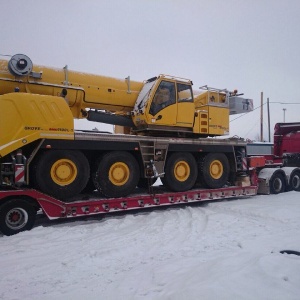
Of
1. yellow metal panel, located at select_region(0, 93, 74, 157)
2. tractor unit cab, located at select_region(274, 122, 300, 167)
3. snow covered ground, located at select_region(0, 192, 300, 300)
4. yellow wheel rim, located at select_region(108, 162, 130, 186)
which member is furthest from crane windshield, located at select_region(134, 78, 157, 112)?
tractor unit cab, located at select_region(274, 122, 300, 167)

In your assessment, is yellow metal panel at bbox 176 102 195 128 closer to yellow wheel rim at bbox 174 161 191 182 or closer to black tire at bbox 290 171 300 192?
yellow wheel rim at bbox 174 161 191 182

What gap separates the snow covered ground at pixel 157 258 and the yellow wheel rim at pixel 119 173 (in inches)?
37.7

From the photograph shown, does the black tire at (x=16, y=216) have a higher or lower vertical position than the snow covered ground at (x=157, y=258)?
higher

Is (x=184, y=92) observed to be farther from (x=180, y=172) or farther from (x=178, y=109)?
(x=180, y=172)

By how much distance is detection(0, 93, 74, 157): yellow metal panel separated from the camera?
263 inches

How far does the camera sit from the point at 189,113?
30.8ft

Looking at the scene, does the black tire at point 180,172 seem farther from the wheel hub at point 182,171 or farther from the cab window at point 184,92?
the cab window at point 184,92

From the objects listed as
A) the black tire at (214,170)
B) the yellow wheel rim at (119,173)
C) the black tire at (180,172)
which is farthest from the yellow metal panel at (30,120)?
the black tire at (214,170)

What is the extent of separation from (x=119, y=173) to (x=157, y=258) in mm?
3622

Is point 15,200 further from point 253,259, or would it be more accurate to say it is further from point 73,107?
point 253,259

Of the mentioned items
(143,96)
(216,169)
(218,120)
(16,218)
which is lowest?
(16,218)

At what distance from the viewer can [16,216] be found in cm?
656

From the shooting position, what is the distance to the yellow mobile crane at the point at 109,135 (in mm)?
6914

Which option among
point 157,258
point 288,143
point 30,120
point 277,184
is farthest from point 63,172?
point 288,143
